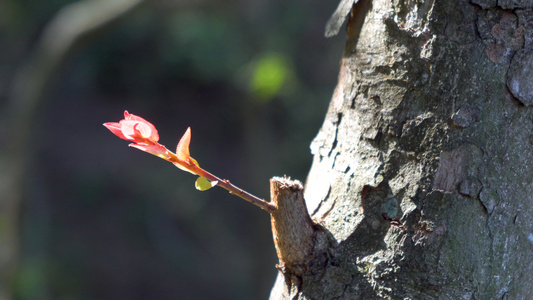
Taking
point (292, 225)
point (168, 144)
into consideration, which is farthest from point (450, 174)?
point (168, 144)

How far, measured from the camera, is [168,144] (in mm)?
5289

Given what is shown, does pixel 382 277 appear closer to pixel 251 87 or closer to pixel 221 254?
pixel 251 87

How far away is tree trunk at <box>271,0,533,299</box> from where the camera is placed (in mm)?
632

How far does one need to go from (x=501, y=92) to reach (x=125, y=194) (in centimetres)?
448

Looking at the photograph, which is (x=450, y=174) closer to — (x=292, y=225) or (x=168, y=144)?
(x=292, y=225)

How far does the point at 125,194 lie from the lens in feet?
15.5

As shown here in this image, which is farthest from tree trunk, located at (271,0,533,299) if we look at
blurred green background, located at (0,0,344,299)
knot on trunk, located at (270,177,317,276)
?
blurred green background, located at (0,0,344,299)

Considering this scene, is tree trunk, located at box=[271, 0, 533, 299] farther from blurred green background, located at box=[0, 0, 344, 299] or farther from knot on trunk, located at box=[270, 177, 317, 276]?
blurred green background, located at box=[0, 0, 344, 299]

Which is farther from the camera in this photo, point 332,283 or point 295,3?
Answer: point 295,3

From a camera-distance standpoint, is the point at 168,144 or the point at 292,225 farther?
the point at 168,144

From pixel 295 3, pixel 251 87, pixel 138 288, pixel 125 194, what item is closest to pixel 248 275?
pixel 138 288

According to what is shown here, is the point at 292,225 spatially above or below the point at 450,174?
below

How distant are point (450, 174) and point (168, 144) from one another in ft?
15.9

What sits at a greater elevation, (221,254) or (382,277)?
(221,254)
